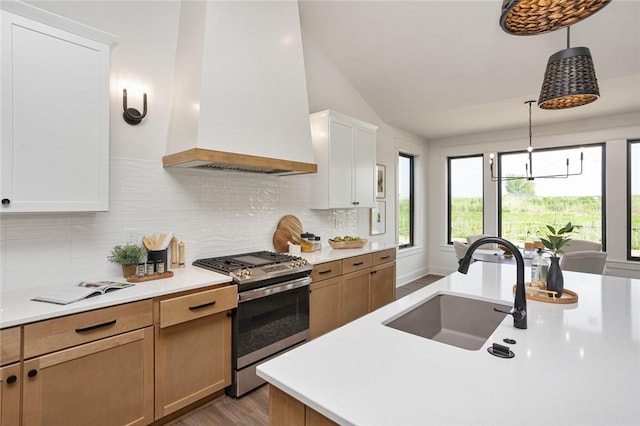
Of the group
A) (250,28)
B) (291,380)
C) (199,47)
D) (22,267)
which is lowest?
(291,380)

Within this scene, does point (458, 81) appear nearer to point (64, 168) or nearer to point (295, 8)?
point (295, 8)

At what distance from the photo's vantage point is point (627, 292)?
1.85m

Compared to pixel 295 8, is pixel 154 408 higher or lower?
lower

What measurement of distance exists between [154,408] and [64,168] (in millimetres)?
1479

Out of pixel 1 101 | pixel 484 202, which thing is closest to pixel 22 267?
pixel 1 101

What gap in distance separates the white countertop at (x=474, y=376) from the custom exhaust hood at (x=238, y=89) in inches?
64.9

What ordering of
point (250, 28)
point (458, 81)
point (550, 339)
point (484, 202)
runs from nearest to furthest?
point (550, 339)
point (250, 28)
point (458, 81)
point (484, 202)

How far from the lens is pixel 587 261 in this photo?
3275 millimetres

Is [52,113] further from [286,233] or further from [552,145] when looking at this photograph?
[552,145]

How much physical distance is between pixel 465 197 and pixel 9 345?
6218 millimetres

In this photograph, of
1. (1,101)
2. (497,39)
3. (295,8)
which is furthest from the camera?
(497,39)

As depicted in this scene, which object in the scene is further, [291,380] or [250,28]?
[250,28]

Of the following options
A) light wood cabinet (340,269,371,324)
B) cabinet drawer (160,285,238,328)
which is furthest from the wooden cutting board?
cabinet drawer (160,285,238,328)

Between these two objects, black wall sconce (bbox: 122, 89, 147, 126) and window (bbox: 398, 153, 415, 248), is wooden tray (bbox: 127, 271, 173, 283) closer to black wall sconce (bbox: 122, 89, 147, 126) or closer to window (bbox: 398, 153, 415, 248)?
black wall sconce (bbox: 122, 89, 147, 126)
